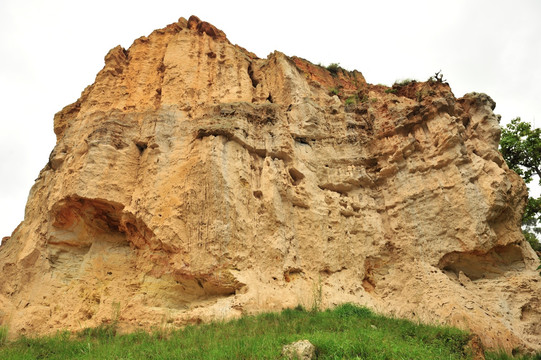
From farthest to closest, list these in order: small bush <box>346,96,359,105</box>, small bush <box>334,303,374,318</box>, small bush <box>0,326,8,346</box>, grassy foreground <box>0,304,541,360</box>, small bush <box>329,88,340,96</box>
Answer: small bush <box>329,88,340,96</box>, small bush <box>346,96,359,105</box>, small bush <box>334,303,374,318</box>, small bush <box>0,326,8,346</box>, grassy foreground <box>0,304,541,360</box>

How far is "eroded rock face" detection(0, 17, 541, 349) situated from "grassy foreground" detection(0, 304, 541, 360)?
84 cm

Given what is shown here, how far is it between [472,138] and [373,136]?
3.47 m

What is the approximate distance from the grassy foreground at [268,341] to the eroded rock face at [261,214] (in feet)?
2.74

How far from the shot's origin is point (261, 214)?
11.5 m

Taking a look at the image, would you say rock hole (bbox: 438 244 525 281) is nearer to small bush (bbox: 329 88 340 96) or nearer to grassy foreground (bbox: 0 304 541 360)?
grassy foreground (bbox: 0 304 541 360)

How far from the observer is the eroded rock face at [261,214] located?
10055mm

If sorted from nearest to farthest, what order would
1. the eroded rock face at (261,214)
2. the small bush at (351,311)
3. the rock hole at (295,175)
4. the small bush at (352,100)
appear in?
the small bush at (351,311) → the eroded rock face at (261,214) → the rock hole at (295,175) → the small bush at (352,100)

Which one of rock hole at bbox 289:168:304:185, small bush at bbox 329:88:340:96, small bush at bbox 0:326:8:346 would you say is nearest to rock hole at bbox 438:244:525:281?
rock hole at bbox 289:168:304:185

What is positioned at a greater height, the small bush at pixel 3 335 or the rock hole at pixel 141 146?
the rock hole at pixel 141 146

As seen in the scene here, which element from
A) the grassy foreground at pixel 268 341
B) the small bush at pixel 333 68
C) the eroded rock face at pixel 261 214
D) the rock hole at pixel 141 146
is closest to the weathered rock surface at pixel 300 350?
the grassy foreground at pixel 268 341

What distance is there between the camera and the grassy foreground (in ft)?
21.3

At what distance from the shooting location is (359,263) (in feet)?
39.1

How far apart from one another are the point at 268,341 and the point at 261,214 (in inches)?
197

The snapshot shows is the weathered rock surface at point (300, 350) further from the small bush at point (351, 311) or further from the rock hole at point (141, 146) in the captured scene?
the rock hole at point (141, 146)
